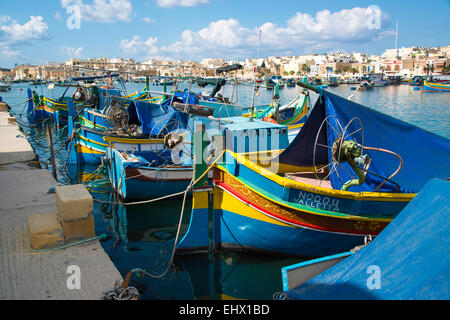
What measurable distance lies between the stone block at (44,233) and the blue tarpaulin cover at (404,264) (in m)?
3.93

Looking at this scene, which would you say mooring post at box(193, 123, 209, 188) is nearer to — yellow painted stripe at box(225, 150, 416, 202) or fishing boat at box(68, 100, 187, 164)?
yellow painted stripe at box(225, 150, 416, 202)

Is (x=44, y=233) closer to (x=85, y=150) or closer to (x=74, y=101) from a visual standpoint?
(x=85, y=150)

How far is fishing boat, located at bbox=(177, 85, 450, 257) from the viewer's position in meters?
6.83

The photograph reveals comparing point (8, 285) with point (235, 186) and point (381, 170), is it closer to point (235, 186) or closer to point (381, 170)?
point (235, 186)

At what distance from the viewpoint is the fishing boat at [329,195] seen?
22.4 feet

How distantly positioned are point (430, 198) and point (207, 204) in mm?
3963

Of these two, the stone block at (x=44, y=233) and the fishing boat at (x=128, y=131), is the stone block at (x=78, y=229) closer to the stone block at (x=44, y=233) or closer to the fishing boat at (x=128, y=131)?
the stone block at (x=44, y=233)

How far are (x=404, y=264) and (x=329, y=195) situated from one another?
8.73 ft

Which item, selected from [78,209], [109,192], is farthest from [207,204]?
[109,192]

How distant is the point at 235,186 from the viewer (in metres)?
7.04

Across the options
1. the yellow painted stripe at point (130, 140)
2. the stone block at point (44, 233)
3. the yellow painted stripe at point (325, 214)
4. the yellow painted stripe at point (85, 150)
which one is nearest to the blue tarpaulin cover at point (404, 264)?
the yellow painted stripe at point (325, 214)

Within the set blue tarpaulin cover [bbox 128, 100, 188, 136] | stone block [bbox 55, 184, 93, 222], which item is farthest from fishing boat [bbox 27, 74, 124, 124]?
stone block [bbox 55, 184, 93, 222]

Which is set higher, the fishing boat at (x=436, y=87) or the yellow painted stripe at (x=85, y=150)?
the fishing boat at (x=436, y=87)

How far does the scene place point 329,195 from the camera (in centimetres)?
679
